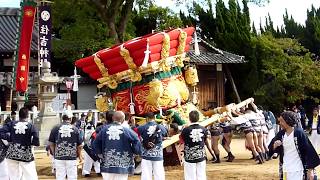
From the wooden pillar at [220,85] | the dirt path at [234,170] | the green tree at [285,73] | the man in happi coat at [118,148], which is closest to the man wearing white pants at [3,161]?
the dirt path at [234,170]

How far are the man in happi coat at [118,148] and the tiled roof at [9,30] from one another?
2238cm

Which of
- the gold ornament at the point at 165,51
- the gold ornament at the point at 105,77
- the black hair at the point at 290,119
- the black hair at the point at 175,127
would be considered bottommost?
the black hair at the point at 175,127

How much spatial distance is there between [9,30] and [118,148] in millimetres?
25836

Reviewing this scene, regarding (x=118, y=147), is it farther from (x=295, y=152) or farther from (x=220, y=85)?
(x=220, y=85)

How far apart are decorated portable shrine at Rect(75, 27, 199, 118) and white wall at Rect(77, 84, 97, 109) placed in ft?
56.9

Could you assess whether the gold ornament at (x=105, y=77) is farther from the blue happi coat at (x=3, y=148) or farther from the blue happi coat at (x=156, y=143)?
the blue happi coat at (x=3, y=148)

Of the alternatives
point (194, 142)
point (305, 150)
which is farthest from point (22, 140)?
point (305, 150)

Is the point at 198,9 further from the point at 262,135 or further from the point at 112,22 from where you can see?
the point at 262,135

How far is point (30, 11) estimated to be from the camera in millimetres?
22297

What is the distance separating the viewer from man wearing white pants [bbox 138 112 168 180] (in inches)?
393

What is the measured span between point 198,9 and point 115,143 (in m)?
24.0

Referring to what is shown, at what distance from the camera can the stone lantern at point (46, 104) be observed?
20.6m

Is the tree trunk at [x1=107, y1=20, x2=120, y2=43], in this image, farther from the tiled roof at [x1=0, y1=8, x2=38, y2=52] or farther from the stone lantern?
the tiled roof at [x1=0, y1=8, x2=38, y2=52]

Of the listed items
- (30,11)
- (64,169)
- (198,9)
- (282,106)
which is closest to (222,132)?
(64,169)
